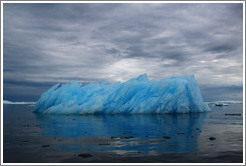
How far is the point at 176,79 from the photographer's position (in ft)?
120

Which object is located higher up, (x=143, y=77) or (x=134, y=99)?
(x=143, y=77)

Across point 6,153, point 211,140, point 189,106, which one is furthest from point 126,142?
point 189,106

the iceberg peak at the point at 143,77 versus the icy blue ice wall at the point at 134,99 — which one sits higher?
the iceberg peak at the point at 143,77

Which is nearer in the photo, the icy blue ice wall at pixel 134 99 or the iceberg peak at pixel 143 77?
the icy blue ice wall at pixel 134 99

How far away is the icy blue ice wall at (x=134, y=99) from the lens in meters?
34.0

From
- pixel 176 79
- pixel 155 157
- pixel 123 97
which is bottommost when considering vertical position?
pixel 155 157

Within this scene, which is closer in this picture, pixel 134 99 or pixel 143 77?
pixel 134 99

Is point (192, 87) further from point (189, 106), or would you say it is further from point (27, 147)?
point (27, 147)

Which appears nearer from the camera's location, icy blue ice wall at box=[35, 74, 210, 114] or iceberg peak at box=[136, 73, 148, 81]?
icy blue ice wall at box=[35, 74, 210, 114]

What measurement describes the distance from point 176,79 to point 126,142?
27014mm

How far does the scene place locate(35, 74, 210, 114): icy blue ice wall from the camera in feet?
111

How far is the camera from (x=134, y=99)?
35625 millimetres

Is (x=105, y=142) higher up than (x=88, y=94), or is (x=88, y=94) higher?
(x=88, y=94)

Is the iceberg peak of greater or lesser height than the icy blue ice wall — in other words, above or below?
above
